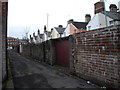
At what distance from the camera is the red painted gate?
9689 mm

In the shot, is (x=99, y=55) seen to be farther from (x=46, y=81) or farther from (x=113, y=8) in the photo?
(x=113, y=8)

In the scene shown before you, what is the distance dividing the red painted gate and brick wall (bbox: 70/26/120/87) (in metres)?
2.63

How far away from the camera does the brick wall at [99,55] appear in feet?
14.7

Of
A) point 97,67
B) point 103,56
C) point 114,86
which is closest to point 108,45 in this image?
point 103,56

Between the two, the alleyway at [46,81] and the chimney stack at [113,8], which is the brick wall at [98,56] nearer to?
the alleyway at [46,81]

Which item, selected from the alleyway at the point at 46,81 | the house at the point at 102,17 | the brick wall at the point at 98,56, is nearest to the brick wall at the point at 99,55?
the brick wall at the point at 98,56

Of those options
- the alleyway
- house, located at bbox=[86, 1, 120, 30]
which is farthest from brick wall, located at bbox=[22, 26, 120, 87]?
house, located at bbox=[86, 1, 120, 30]

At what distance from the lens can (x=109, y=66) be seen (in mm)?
4762

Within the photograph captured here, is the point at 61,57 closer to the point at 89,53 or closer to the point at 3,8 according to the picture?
the point at 89,53

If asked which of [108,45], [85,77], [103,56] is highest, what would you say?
[108,45]

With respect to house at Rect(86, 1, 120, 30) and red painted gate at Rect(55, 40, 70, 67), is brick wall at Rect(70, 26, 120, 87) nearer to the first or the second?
red painted gate at Rect(55, 40, 70, 67)

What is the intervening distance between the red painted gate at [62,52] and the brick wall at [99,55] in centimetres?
263

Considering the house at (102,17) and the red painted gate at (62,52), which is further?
the house at (102,17)

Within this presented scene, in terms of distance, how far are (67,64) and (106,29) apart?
534 cm
